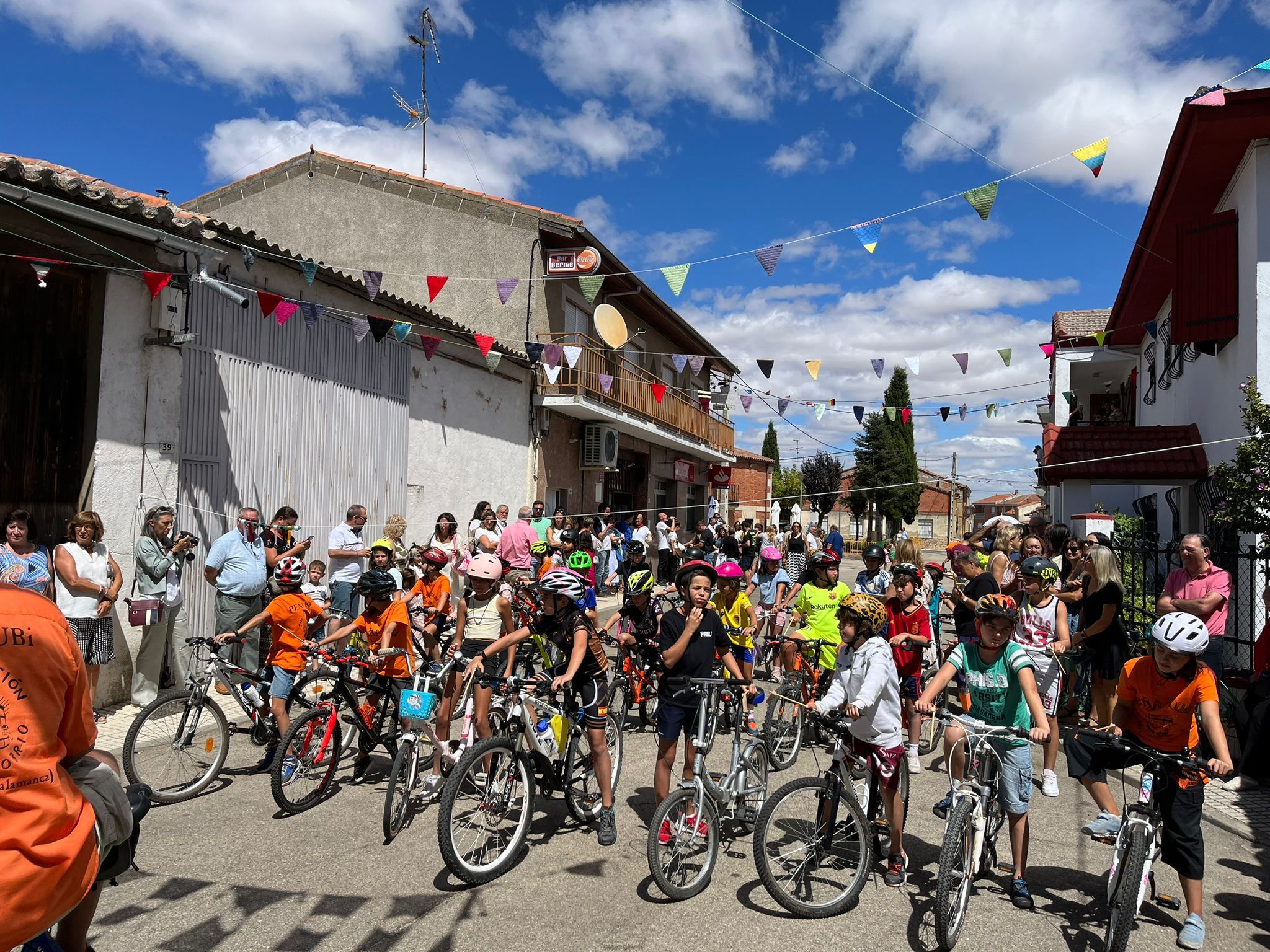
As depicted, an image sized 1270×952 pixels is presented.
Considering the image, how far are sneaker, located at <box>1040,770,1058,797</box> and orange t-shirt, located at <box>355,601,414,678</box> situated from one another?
455 cm

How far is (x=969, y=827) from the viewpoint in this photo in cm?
401

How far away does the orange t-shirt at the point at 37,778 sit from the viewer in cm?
198

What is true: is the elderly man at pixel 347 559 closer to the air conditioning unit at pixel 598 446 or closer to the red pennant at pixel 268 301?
the red pennant at pixel 268 301

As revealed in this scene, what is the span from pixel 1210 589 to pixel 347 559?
341 inches

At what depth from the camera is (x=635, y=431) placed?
71.5 ft

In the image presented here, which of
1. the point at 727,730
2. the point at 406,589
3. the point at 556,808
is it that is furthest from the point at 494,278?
the point at 556,808

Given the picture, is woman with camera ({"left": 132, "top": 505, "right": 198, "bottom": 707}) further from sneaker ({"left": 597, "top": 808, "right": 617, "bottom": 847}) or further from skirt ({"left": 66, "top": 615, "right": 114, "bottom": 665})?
sneaker ({"left": 597, "top": 808, "right": 617, "bottom": 847})

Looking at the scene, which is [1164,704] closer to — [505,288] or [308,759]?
[308,759]

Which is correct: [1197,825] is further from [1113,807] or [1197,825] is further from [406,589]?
[406,589]

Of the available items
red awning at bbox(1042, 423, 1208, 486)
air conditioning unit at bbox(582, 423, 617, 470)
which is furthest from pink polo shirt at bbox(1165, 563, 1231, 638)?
air conditioning unit at bbox(582, 423, 617, 470)

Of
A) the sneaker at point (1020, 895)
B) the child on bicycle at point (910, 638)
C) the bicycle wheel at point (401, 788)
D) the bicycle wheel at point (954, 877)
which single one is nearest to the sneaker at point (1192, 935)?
the sneaker at point (1020, 895)

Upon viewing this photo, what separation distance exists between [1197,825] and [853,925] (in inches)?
66.5

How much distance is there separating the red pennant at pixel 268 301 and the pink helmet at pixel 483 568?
5.30 m

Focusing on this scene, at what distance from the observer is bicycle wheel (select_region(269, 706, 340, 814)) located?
5039mm
